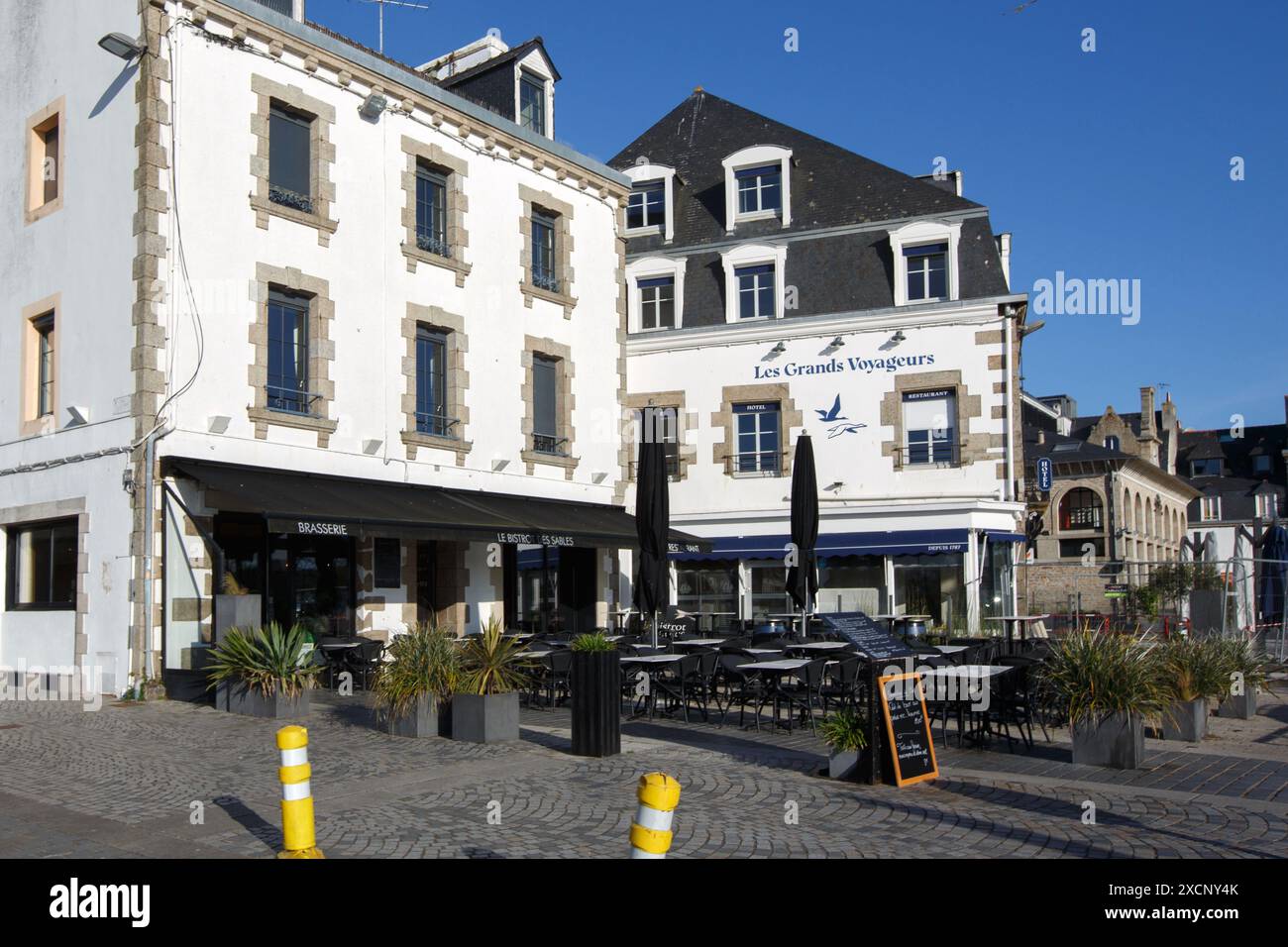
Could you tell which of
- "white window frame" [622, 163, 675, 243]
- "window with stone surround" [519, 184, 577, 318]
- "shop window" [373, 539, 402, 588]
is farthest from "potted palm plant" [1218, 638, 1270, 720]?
"white window frame" [622, 163, 675, 243]

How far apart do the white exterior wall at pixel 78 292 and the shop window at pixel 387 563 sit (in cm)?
412

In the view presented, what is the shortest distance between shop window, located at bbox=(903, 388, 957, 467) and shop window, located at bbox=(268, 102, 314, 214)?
1265cm

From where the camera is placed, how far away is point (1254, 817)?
299 inches

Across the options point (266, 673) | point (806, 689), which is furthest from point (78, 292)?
point (806, 689)

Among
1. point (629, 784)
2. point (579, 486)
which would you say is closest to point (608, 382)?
point (579, 486)

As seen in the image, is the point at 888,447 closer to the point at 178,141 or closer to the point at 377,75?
the point at 377,75

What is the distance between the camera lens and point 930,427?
23.9 m

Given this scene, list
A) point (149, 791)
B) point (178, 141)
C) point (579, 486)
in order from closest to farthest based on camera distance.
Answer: point (149, 791) < point (178, 141) < point (579, 486)

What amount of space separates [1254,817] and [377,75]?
50.6 feet

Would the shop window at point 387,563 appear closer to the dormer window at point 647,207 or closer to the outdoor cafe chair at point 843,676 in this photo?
the outdoor cafe chair at point 843,676

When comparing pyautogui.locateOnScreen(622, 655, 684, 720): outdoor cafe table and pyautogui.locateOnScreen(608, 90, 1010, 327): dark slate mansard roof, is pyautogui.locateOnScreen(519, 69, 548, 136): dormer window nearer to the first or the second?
pyautogui.locateOnScreen(608, 90, 1010, 327): dark slate mansard roof

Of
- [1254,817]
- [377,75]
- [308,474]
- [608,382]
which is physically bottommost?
[1254,817]

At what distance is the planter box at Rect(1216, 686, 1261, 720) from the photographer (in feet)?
42.0

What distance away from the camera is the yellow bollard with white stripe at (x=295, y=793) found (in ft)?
19.7
